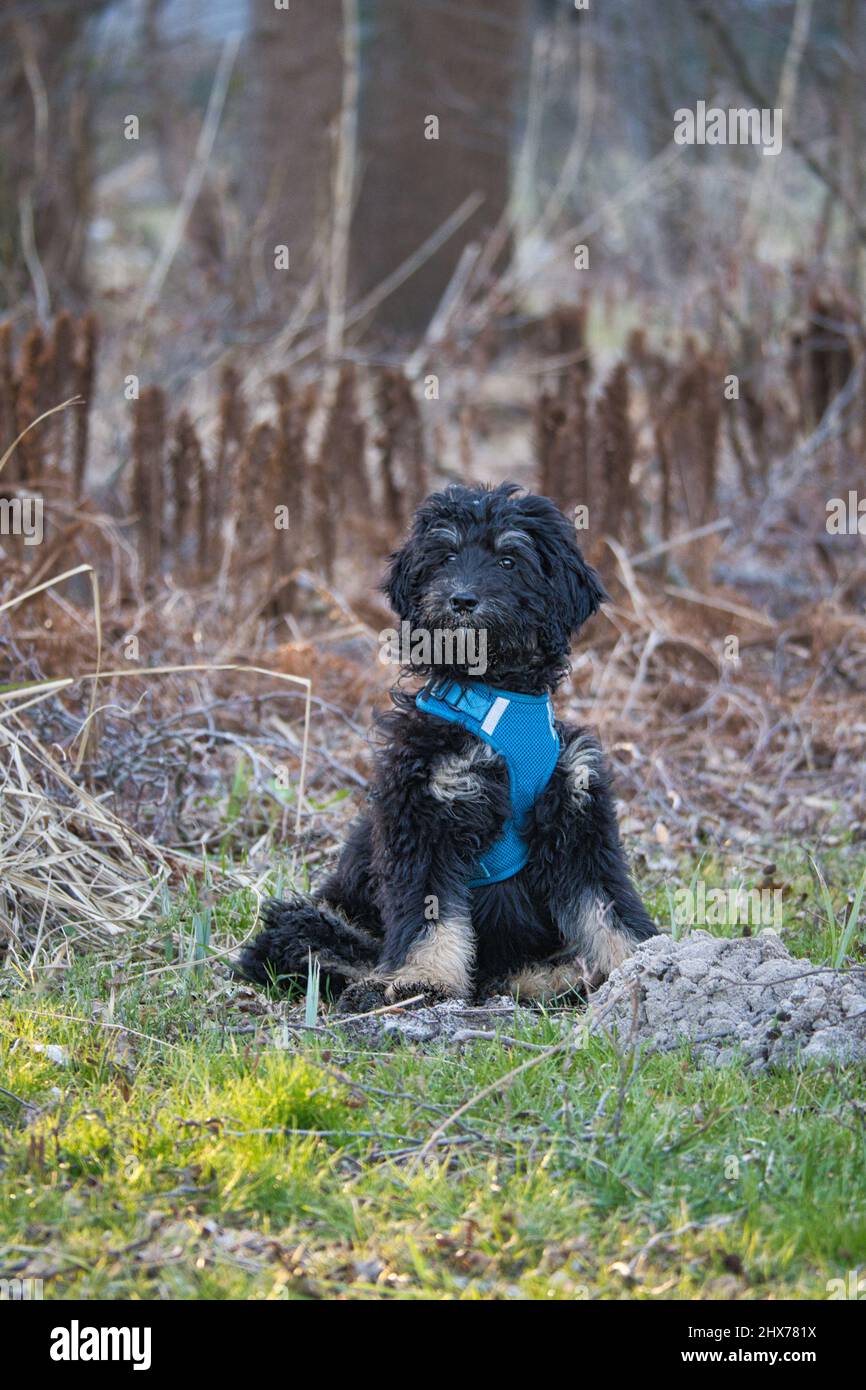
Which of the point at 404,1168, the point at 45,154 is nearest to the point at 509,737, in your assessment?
the point at 404,1168

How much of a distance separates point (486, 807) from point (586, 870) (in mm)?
411

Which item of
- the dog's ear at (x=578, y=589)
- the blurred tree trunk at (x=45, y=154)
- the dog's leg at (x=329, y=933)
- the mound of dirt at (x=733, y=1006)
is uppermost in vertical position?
the blurred tree trunk at (x=45, y=154)

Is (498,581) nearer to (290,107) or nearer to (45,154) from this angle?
(45,154)

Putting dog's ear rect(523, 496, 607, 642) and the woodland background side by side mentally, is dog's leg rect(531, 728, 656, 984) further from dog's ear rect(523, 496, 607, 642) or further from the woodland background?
the woodland background

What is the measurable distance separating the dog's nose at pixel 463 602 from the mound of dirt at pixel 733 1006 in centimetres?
125

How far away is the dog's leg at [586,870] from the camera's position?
4.96m

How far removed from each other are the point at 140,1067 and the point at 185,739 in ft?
8.92

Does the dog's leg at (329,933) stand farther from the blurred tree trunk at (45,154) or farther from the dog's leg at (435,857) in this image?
the blurred tree trunk at (45,154)

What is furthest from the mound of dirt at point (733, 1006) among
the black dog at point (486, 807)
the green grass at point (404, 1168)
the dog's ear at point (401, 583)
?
the dog's ear at point (401, 583)

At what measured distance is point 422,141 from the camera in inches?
575

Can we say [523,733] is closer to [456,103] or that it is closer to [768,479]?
[768,479]

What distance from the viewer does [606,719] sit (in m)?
7.85

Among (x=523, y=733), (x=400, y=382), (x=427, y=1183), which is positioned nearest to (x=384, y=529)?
(x=400, y=382)

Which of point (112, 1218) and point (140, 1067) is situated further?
point (140, 1067)
